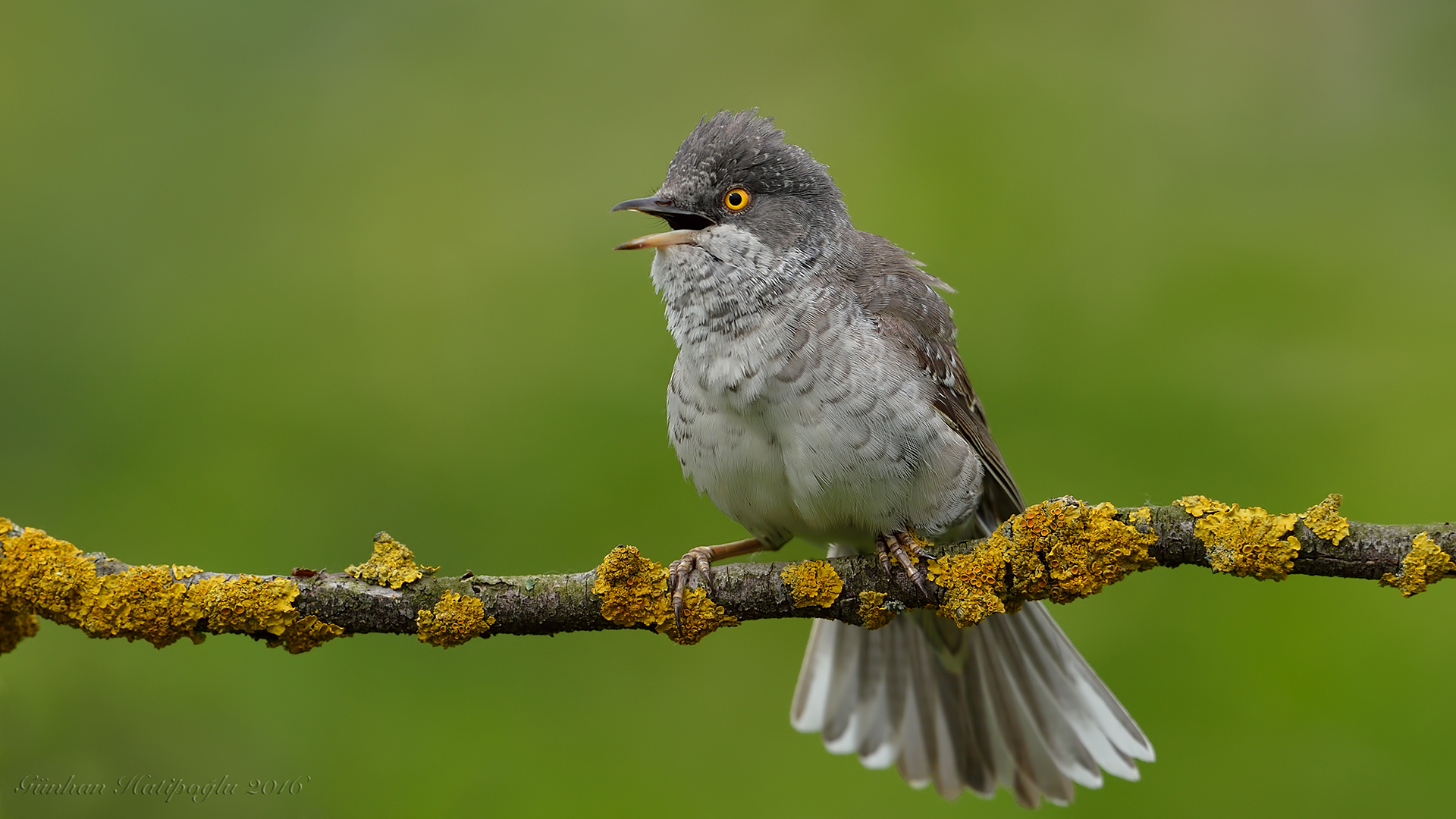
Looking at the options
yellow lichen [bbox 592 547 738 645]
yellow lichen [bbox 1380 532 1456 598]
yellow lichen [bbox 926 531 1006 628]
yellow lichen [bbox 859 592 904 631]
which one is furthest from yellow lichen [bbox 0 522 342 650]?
yellow lichen [bbox 1380 532 1456 598]

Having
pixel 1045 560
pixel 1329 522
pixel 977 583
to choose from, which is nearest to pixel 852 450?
pixel 977 583

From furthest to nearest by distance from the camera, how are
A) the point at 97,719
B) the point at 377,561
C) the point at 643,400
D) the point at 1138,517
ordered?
the point at 643,400
the point at 97,719
the point at 377,561
the point at 1138,517

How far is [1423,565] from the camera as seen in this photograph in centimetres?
237

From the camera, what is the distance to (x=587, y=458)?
4.74 metres

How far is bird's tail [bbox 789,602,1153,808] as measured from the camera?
4.10 meters

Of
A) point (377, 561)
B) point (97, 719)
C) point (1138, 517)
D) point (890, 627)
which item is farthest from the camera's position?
point (890, 627)

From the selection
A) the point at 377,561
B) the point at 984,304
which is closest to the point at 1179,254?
the point at 984,304

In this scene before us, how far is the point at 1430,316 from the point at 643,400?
344 centimetres

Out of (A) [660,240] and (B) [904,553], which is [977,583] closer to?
(B) [904,553]

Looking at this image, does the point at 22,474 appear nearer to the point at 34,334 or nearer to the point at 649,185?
the point at 34,334

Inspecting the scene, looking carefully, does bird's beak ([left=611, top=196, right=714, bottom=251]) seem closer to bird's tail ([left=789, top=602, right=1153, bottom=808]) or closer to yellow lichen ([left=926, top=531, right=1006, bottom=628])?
yellow lichen ([left=926, top=531, right=1006, bottom=628])

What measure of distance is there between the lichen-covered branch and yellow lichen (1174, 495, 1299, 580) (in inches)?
1.4

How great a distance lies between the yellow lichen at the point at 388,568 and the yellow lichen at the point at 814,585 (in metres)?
1.00

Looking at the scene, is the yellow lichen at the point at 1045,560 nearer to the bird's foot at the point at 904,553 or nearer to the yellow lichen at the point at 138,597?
the bird's foot at the point at 904,553
